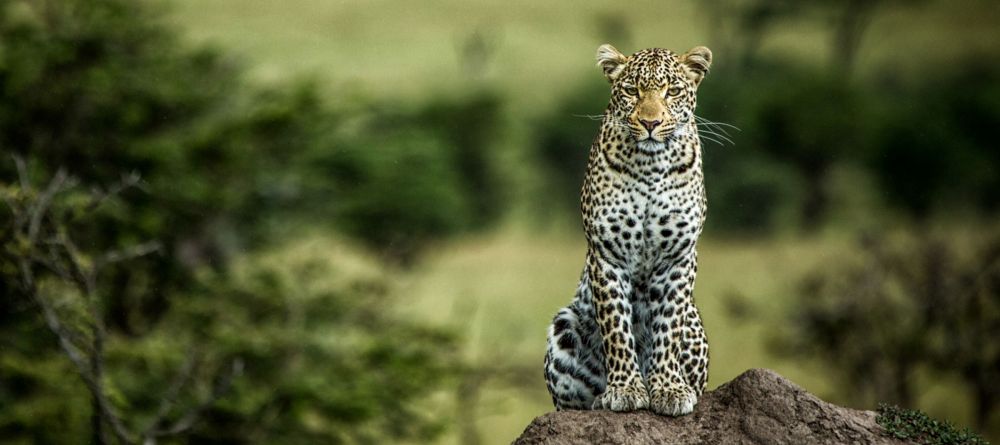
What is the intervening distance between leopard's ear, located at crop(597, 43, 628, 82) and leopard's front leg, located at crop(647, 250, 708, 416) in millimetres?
1070

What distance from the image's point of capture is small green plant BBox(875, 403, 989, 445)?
6555 mm

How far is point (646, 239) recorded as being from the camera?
630cm

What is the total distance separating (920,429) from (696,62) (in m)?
2.47

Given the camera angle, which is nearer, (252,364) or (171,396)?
(171,396)

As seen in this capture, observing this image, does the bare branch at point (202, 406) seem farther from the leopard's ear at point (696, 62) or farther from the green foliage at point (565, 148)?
the green foliage at point (565, 148)

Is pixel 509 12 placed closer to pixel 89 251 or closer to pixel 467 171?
pixel 467 171

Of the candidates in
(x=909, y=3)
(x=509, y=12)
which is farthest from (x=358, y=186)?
(x=509, y=12)

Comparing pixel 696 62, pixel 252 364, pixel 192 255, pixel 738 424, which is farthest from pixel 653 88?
pixel 192 255

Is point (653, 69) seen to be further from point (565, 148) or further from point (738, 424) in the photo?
point (565, 148)

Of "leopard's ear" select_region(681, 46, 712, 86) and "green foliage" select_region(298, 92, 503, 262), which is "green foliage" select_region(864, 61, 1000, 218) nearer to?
"green foliage" select_region(298, 92, 503, 262)

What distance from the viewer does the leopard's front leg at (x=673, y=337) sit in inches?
251

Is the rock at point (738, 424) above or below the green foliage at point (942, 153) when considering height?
below

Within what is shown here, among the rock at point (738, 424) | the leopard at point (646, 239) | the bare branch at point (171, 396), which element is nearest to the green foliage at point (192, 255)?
the bare branch at point (171, 396)

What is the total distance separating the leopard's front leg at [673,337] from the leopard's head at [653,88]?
76cm
